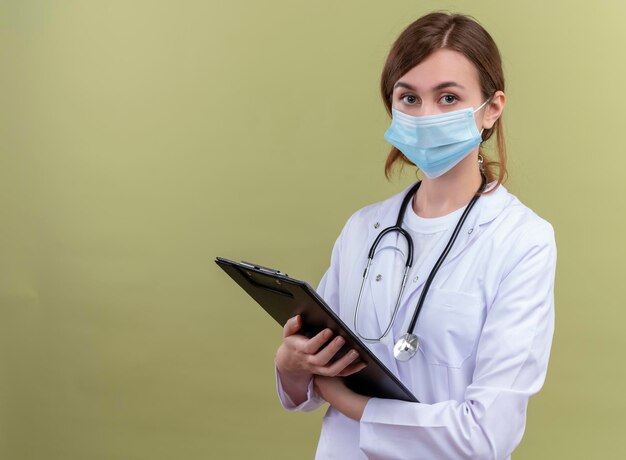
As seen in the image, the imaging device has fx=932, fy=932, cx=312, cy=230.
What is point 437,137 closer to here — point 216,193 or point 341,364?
point 341,364

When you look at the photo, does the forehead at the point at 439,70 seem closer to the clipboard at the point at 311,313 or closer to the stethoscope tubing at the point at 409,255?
the stethoscope tubing at the point at 409,255

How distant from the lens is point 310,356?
1.51 m

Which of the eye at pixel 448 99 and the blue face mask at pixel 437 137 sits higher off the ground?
the eye at pixel 448 99


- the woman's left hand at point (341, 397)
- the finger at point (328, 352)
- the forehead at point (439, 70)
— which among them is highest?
the forehead at point (439, 70)

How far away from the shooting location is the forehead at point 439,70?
1597mm

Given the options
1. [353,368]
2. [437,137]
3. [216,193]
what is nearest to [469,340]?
[353,368]

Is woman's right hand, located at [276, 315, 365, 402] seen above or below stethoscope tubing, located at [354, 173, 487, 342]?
below

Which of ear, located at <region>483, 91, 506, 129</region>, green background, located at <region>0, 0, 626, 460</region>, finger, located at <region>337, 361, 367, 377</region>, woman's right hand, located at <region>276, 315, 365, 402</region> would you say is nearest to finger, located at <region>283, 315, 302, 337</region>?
woman's right hand, located at <region>276, 315, 365, 402</region>

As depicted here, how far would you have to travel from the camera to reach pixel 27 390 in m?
3.15

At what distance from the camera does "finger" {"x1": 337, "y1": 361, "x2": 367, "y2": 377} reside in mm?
1474

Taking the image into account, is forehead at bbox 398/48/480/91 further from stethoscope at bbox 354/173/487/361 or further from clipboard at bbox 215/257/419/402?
clipboard at bbox 215/257/419/402

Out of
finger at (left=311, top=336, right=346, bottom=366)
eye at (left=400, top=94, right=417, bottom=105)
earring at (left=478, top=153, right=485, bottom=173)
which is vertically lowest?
finger at (left=311, top=336, right=346, bottom=366)

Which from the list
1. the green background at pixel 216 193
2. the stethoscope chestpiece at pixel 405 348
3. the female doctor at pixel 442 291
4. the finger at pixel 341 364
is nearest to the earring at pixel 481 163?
the female doctor at pixel 442 291

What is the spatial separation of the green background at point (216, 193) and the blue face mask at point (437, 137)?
94 cm
